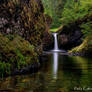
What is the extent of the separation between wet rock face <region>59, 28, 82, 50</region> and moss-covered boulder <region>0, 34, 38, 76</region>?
99.8 ft

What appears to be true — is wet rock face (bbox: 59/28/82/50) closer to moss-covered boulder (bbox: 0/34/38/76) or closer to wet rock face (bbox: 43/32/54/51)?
wet rock face (bbox: 43/32/54/51)

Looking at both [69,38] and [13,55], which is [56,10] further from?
[13,55]

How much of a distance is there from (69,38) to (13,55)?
3446cm

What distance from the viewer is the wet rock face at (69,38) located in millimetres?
46569

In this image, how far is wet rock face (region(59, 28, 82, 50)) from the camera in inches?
1833

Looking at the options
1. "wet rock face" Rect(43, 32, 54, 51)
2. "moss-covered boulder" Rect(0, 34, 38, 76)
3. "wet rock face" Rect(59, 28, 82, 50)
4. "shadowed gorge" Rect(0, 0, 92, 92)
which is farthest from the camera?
"wet rock face" Rect(43, 32, 54, 51)

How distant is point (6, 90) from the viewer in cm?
941

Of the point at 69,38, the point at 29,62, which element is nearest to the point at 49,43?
the point at 69,38

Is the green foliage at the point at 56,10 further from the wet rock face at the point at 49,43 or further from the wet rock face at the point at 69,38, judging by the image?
the wet rock face at the point at 69,38

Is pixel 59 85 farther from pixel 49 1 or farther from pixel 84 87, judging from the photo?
pixel 49 1

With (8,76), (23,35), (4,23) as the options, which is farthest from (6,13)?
(8,76)

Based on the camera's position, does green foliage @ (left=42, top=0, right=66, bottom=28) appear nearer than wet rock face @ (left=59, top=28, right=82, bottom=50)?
No

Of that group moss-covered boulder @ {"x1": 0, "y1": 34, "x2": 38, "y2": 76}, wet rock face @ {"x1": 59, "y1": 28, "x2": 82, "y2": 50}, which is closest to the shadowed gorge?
moss-covered boulder @ {"x1": 0, "y1": 34, "x2": 38, "y2": 76}

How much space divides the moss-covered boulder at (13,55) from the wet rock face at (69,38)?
30410 mm
